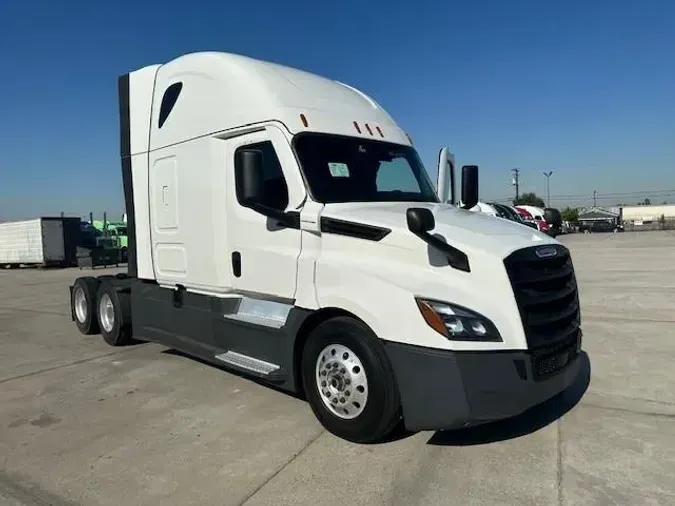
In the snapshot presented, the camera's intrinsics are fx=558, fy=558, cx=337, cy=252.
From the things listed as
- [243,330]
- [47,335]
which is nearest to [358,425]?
[243,330]

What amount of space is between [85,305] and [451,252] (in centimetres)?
691

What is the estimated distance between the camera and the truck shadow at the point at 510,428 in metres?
4.29

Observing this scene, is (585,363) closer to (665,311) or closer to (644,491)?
(644,491)

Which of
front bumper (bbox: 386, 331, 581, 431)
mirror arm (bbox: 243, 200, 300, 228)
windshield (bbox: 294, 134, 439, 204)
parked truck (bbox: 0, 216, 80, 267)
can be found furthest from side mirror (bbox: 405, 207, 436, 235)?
parked truck (bbox: 0, 216, 80, 267)

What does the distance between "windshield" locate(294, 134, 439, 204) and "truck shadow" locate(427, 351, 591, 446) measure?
2087 millimetres

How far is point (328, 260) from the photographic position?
444 cm

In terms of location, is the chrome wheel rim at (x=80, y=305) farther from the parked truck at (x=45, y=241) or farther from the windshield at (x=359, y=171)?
the parked truck at (x=45, y=241)

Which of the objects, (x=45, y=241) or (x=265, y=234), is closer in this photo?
(x=265, y=234)

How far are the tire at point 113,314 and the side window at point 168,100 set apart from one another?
2.61 metres

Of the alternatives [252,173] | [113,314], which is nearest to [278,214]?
[252,173]

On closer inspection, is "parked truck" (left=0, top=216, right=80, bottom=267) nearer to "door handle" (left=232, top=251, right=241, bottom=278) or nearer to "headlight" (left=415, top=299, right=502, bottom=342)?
"door handle" (left=232, top=251, right=241, bottom=278)

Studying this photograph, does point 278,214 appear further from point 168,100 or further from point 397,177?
point 168,100

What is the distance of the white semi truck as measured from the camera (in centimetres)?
379

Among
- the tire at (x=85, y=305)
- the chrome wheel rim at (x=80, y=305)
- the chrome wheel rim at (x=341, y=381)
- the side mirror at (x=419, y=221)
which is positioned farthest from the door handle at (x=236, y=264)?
the chrome wheel rim at (x=80, y=305)
